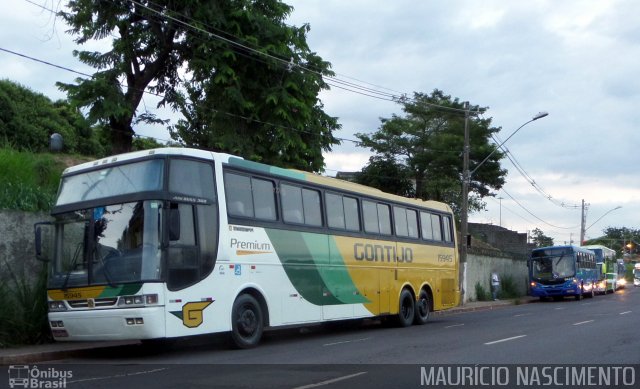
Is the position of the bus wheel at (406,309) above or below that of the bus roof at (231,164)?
below

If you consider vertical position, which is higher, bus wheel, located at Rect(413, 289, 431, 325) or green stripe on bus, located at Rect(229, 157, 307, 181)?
green stripe on bus, located at Rect(229, 157, 307, 181)

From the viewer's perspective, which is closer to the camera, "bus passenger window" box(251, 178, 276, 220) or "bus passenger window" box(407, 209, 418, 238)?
"bus passenger window" box(251, 178, 276, 220)

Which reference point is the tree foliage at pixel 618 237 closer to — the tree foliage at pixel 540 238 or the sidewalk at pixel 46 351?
the tree foliage at pixel 540 238

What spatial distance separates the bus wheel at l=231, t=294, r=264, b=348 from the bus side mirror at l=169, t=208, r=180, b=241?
2.06m

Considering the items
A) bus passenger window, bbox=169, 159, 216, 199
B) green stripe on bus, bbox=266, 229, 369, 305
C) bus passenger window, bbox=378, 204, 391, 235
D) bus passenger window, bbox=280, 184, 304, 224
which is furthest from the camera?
bus passenger window, bbox=378, 204, 391, 235

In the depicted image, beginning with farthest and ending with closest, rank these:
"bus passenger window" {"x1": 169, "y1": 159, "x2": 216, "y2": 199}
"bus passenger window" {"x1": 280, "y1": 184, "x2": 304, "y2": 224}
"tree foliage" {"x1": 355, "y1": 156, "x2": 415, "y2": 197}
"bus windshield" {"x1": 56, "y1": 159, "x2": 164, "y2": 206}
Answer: "tree foliage" {"x1": 355, "y1": 156, "x2": 415, "y2": 197} < "bus passenger window" {"x1": 280, "y1": 184, "x2": 304, "y2": 224} < "bus passenger window" {"x1": 169, "y1": 159, "x2": 216, "y2": 199} < "bus windshield" {"x1": 56, "y1": 159, "x2": 164, "y2": 206}

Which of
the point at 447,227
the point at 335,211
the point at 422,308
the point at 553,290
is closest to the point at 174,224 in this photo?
the point at 335,211

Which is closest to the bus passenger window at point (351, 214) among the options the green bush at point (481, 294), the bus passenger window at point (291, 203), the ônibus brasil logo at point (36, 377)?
the bus passenger window at point (291, 203)

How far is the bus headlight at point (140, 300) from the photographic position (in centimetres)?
1223

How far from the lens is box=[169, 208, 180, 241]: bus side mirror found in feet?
41.4

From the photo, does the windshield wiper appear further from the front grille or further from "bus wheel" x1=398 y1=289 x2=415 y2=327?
"bus wheel" x1=398 y1=289 x2=415 y2=327

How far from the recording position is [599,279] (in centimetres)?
4897

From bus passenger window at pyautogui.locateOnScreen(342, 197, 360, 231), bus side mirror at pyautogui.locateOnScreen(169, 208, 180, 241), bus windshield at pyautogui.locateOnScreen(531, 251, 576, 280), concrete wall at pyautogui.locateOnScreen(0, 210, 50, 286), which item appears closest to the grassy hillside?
concrete wall at pyautogui.locateOnScreen(0, 210, 50, 286)

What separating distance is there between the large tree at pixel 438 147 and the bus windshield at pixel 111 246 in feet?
105
